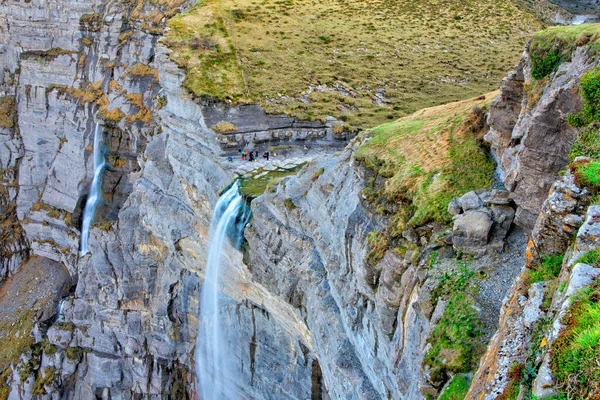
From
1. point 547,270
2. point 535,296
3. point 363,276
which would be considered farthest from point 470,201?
point 535,296

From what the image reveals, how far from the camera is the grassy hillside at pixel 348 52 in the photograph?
41.2m

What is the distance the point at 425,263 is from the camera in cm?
1472

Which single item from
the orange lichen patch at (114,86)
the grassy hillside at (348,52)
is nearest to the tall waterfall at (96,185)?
the orange lichen patch at (114,86)

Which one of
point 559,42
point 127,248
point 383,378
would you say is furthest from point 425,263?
point 127,248

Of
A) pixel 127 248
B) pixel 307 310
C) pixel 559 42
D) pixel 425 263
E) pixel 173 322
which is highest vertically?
pixel 559 42

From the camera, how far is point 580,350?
7133 mm

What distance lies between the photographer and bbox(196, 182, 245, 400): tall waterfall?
1219 inches

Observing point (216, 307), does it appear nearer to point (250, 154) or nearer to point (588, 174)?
point (250, 154)

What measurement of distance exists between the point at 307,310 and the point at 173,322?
746 inches

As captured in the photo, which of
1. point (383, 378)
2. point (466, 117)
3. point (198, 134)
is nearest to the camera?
point (383, 378)

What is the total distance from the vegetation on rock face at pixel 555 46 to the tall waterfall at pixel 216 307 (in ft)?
59.2

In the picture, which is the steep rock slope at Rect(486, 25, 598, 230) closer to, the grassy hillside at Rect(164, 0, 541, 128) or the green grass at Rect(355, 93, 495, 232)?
the green grass at Rect(355, 93, 495, 232)

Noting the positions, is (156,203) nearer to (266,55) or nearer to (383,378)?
(266,55)

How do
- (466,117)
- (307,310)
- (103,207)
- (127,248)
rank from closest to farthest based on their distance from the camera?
1. (466,117)
2. (307,310)
3. (127,248)
4. (103,207)
